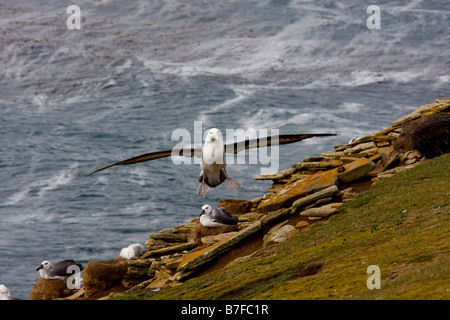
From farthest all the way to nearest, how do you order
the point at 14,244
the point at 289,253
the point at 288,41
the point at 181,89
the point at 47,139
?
the point at 288,41 → the point at 181,89 → the point at 47,139 → the point at 14,244 → the point at 289,253

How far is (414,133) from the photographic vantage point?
25312mm

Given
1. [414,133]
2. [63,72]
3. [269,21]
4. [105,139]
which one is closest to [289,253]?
[414,133]

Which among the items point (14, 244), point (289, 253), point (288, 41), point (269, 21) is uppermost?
point (269, 21)

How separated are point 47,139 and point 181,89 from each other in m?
16.6

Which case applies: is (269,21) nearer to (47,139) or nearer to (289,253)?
(47,139)

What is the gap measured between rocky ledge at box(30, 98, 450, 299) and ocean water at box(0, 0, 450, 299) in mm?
16540

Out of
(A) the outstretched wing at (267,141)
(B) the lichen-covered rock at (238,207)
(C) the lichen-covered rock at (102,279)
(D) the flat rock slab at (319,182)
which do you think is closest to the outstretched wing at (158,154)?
(A) the outstretched wing at (267,141)

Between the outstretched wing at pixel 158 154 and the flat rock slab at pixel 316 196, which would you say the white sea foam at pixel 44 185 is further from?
the flat rock slab at pixel 316 196

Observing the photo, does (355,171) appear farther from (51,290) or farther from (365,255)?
(51,290)

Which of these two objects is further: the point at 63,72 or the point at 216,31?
the point at 216,31

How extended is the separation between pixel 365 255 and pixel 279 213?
7.34 m

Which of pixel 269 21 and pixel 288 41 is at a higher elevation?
pixel 269 21

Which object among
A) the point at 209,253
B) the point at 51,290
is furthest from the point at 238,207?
the point at 51,290

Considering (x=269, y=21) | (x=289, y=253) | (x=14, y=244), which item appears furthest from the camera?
(x=269, y=21)
